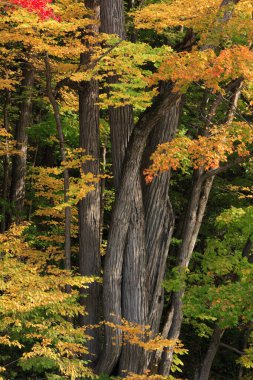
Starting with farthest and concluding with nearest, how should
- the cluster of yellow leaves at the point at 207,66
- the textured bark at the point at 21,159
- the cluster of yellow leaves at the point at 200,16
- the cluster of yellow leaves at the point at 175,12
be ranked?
the textured bark at the point at 21,159
the cluster of yellow leaves at the point at 175,12
the cluster of yellow leaves at the point at 200,16
the cluster of yellow leaves at the point at 207,66

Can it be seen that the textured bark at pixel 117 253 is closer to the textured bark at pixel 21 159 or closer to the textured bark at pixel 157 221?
the textured bark at pixel 157 221

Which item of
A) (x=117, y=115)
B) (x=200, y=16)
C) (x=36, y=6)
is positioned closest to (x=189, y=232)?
(x=117, y=115)

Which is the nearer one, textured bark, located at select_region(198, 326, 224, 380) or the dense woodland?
the dense woodland

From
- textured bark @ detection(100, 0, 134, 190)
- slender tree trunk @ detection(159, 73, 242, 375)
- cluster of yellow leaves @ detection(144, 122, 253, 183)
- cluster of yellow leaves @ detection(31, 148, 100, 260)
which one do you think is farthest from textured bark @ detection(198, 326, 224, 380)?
cluster of yellow leaves @ detection(144, 122, 253, 183)

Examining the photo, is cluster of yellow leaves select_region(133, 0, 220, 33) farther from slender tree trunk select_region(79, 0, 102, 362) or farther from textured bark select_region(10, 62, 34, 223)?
textured bark select_region(10, 62, 34, 223)

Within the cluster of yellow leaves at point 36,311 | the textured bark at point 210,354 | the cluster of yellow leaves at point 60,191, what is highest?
the cluster of yellow leaves at point 60,191

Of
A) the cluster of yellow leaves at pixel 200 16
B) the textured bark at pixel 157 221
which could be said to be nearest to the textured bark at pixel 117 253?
the textured bark at pixel 157 221

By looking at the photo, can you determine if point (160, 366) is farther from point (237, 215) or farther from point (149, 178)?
point (149, 178)

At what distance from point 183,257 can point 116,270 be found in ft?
8.61

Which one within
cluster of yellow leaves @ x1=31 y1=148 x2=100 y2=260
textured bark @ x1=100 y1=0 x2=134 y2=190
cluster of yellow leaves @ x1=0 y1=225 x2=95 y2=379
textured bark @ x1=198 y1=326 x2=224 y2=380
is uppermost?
textured bark @ x1=100 y1=0 x2=134 y2=190

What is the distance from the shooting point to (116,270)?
1023cm

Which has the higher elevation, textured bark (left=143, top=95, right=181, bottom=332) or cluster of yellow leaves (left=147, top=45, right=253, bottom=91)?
cluster of yellow leaves (left=147, top=45, right=253, bottom=91)

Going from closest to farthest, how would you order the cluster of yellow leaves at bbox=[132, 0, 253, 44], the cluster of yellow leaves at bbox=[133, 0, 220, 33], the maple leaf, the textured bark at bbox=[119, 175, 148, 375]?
the maple leaf < the cluster of yellow leaves at bbox=[132, 0, 253, 44] < the cluster of yellow leaves at bbox=[133, 0, 220, 33] < the textured bark at bbox=[119, 175, 148, 375]

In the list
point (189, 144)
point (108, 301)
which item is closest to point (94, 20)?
point (189, 144)
